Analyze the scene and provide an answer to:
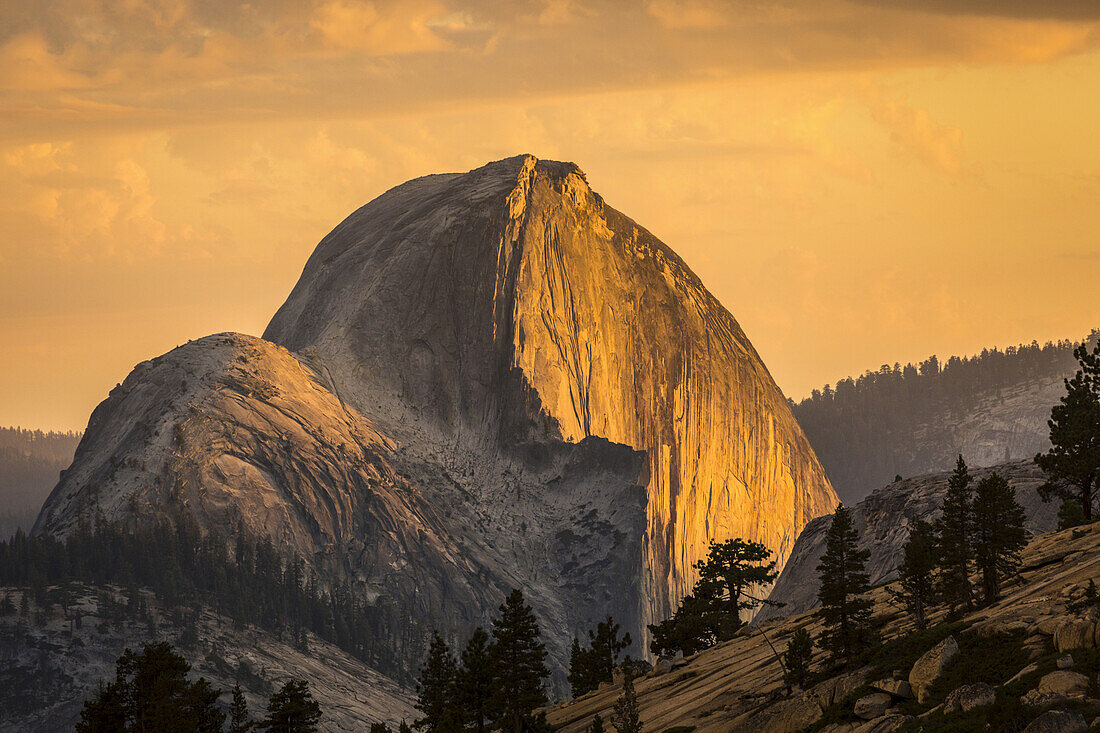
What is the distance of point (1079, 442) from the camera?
8806 cm

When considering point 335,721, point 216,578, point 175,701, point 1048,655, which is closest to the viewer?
point 1048,655

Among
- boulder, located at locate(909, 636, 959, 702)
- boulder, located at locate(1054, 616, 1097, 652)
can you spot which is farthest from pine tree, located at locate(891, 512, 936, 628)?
boulder, located at locate(1054, 616, 1097, 652)

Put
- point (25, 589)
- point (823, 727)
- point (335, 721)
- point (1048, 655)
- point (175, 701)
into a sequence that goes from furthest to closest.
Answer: point (25, 589)
point (335, 721)
point (175, 701)
point (823, 727)
point (1048, 655)

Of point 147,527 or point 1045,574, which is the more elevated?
point 147,527

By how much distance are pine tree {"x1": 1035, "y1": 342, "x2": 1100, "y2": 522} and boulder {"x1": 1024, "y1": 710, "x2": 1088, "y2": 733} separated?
4151 centimetres

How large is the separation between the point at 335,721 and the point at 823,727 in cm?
10292

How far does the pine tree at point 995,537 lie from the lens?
69312 mm

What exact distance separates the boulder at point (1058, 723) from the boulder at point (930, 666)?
10027 mm

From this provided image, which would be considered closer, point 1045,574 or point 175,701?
point 1045,574

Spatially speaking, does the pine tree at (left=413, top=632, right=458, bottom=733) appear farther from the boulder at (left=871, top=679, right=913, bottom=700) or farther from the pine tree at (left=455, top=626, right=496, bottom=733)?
the boulder at (left=871, top=679, right=913, bottom=700)

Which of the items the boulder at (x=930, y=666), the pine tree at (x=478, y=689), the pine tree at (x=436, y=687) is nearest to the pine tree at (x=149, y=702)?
the pine tree at (x=478, y=689)

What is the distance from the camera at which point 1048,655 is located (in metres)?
53.5

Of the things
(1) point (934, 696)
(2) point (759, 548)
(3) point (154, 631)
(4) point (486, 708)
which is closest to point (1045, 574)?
(1) point (934, 696)

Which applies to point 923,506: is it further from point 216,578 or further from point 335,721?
point 216,578
